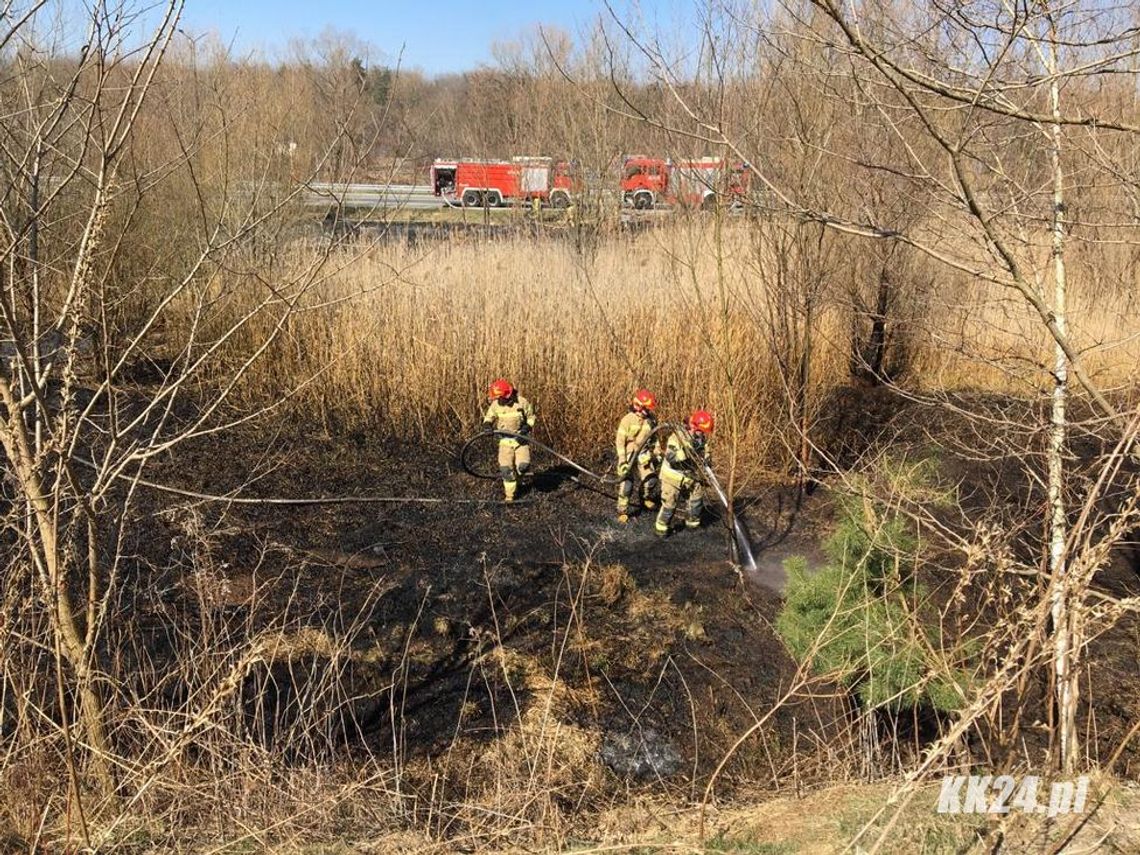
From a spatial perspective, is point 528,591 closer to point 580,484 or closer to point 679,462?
point 679,462

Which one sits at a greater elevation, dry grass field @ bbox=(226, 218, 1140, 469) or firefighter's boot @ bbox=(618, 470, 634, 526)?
dry grass field @ bbox=(226, 218, 1140, 469)

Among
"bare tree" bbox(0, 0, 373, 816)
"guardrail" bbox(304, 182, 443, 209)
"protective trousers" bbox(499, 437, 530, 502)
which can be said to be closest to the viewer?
"bare tree" bbox(0, 0, 373, 816)

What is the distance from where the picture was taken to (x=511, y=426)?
608cm

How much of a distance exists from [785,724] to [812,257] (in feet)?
10.9

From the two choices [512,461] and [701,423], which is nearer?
[701,423]

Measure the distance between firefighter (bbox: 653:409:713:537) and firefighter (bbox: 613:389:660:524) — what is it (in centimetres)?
24

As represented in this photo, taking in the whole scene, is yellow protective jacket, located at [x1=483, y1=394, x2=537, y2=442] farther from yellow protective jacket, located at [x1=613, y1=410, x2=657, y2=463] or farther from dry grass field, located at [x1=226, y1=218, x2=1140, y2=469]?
dry grass field, located at [x1=226, y1=218, x2=1140, y2=469]

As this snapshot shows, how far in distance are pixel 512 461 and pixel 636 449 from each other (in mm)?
987

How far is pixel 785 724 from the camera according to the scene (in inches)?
155

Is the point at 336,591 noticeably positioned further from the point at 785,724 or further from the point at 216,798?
the point at 785,724

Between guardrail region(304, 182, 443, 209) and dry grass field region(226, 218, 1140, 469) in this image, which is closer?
guardrail region(304, 182, 443, 209)

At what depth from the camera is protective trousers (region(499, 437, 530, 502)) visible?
621cm

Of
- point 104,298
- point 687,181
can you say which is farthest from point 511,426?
point 104,298

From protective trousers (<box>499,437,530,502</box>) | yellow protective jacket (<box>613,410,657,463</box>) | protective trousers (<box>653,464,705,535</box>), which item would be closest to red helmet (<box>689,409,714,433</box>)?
protective trousers (<box>653,464,705,535</box>)
